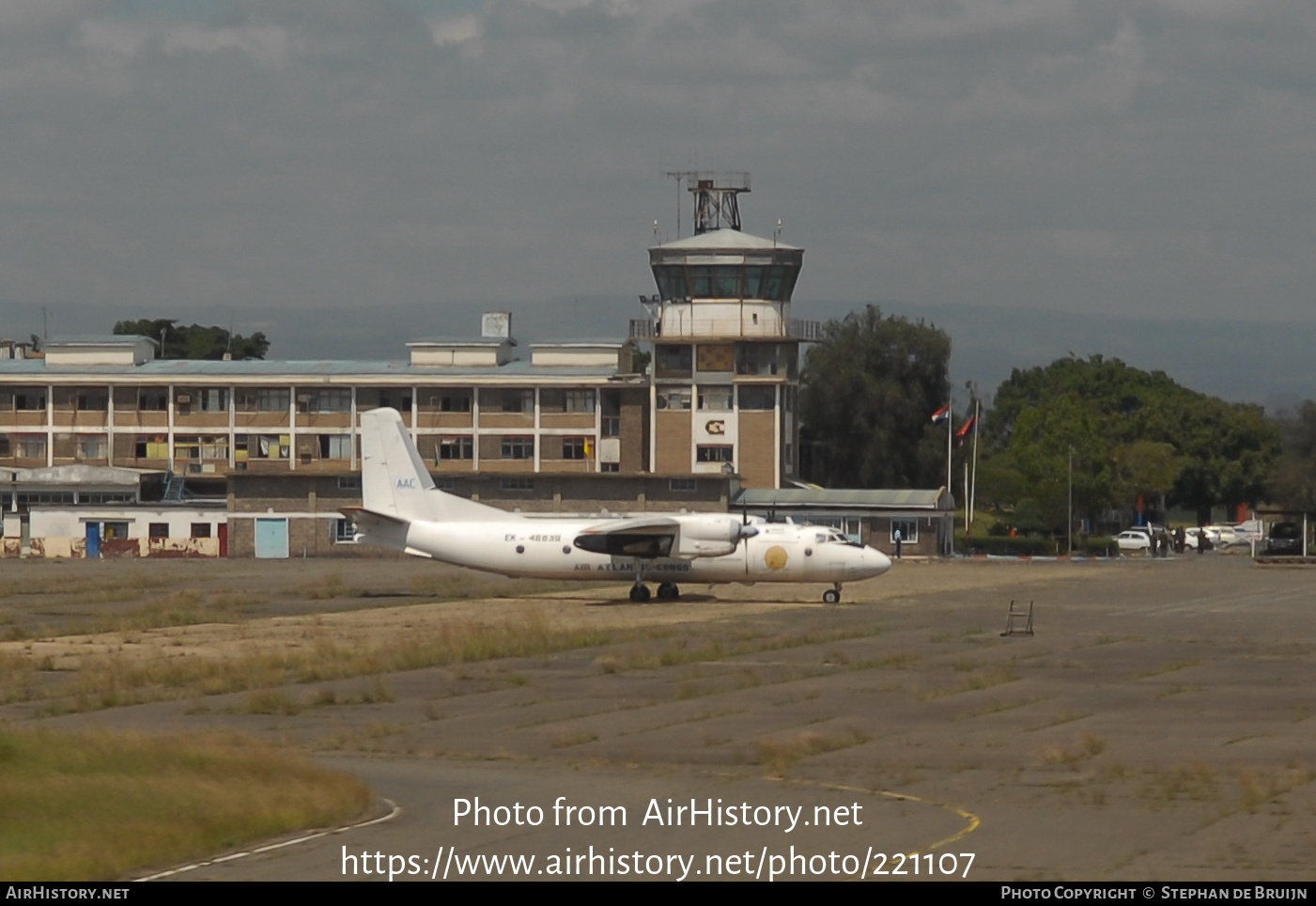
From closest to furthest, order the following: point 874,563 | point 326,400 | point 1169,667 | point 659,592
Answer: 1. point 1169,667
2. point 874,563
3. point 659,592
4. point 326,400

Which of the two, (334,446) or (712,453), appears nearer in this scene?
(712,453)

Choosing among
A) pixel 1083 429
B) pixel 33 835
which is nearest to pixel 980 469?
pixel 1083 429

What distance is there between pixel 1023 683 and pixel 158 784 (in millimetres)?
15488

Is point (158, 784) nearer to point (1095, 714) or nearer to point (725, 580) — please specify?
point (1095, 714)

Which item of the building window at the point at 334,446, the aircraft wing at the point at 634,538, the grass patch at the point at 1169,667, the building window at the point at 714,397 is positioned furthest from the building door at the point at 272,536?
the grass patch at the point at 1169,667

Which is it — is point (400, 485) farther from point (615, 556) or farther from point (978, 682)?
point (978, 682)

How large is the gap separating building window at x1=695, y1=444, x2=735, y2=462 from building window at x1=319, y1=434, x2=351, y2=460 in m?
19.4

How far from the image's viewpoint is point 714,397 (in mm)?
95562

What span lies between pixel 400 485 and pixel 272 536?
107 ft

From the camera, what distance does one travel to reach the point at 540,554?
4972 centimetres

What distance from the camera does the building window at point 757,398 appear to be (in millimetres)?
94750

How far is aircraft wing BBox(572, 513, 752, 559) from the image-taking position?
48344 millimetres

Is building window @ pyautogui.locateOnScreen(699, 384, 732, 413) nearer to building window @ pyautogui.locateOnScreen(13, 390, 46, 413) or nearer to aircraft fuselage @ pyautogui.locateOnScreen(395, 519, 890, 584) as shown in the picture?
building window @ pyautogui.locateOnScreen(13, 390, 46, 413)

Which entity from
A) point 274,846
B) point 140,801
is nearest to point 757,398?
point 140,801
